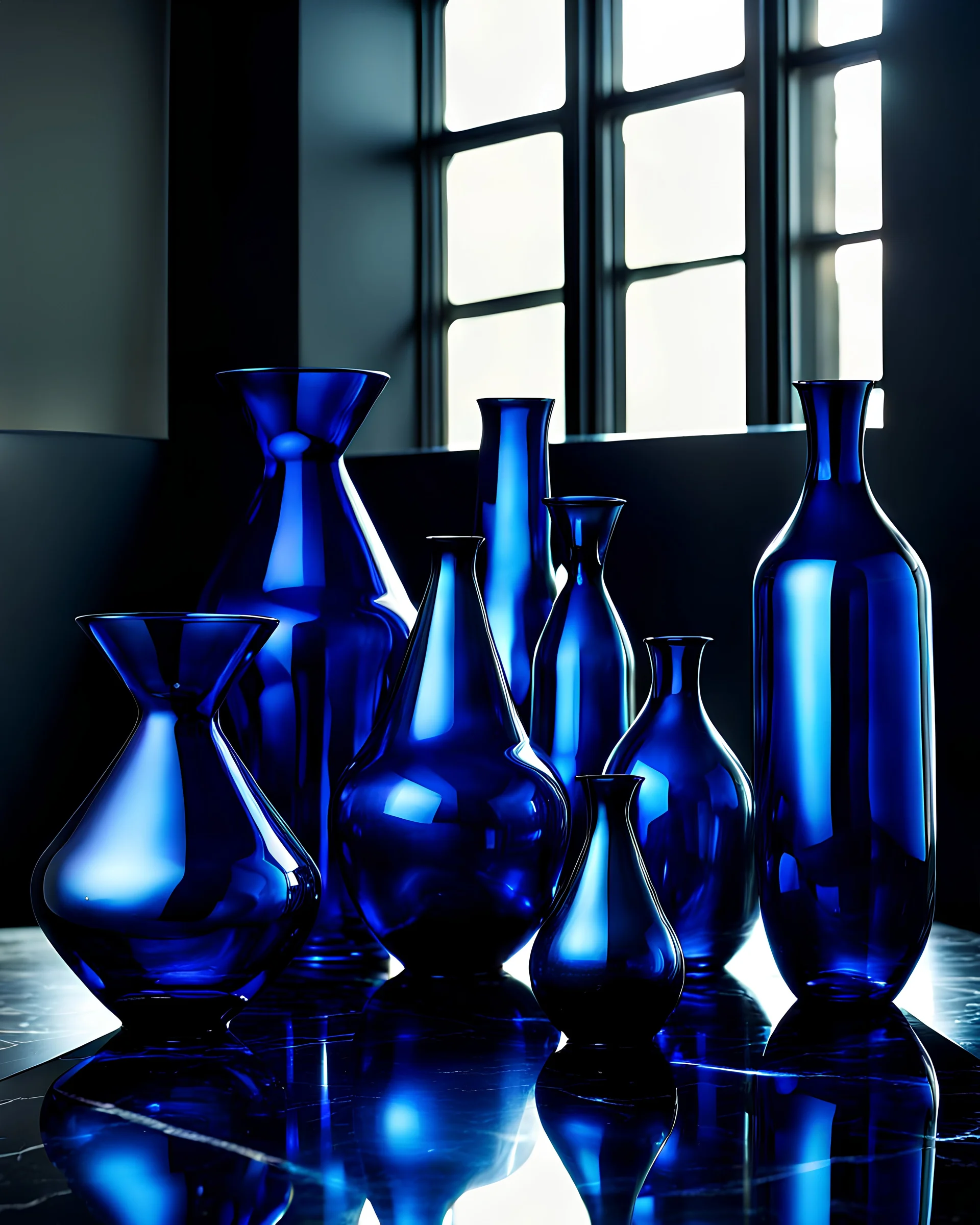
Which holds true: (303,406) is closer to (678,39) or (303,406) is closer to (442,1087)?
(442,1087)

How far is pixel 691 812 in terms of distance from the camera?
0.89 metres

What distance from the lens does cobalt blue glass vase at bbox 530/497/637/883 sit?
1.00m

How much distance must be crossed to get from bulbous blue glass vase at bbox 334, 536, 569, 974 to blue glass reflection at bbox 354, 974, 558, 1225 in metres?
0.04

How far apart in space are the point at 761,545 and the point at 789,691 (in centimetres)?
67

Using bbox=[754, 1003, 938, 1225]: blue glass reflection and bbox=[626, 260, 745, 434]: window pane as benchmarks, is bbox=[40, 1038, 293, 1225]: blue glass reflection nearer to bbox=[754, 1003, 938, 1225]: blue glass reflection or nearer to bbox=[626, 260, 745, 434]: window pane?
bbox=[754, 1003, 938, 1225]: blue glass reflection

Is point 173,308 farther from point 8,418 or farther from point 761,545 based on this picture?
point 761,545

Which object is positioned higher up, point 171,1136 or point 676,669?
point 676,669

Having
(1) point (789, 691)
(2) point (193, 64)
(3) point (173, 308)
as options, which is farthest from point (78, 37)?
(1) point (789, 691)

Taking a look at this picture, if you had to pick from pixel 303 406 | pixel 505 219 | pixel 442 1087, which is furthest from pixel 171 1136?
pixel 505 219

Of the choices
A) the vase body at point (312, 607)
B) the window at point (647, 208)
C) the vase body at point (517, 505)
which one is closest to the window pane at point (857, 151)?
the window at point (647, 208)

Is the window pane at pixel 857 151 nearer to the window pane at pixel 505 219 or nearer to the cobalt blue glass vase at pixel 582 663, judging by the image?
the window pane at pixel 505 219

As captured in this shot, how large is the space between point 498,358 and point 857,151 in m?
0.65

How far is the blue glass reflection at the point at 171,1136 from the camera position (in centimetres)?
54

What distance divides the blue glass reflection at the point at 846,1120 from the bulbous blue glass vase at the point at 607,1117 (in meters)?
0.05
